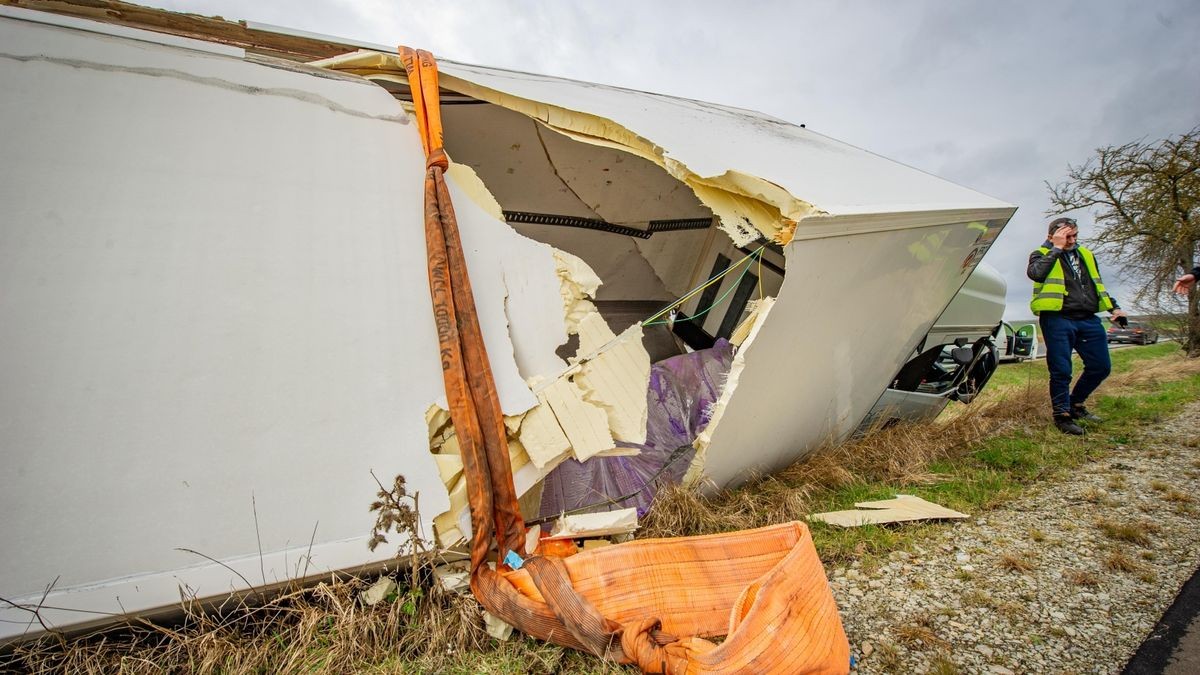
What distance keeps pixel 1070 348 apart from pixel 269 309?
4753 millimetres

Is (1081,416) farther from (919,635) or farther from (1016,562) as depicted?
(919,635)

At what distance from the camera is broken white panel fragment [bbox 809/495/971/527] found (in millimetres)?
2334

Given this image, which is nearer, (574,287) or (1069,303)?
(574,287)

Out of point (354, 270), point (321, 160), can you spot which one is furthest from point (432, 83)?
point (354, 270)

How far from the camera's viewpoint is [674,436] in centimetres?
261

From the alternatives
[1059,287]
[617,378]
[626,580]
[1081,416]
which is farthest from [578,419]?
[1081,416]

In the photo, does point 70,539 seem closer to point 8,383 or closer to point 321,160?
point 8,383

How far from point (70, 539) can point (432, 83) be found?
6.18 ft

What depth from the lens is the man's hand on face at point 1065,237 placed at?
Result: 11.6 feet

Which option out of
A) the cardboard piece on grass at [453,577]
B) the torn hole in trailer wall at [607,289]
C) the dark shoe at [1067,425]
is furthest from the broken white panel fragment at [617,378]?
the dark shoe at [1067,425]

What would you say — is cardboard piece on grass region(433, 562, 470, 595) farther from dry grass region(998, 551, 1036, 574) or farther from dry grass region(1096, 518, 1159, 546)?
dry grass region(1096, 518, 1159, 546)

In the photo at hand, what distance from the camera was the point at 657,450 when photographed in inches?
98.9

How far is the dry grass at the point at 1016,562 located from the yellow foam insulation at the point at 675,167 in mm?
1551

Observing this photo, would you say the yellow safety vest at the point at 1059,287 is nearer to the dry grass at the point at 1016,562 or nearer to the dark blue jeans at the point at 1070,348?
the dark blue jeans at the point at 1070,348
